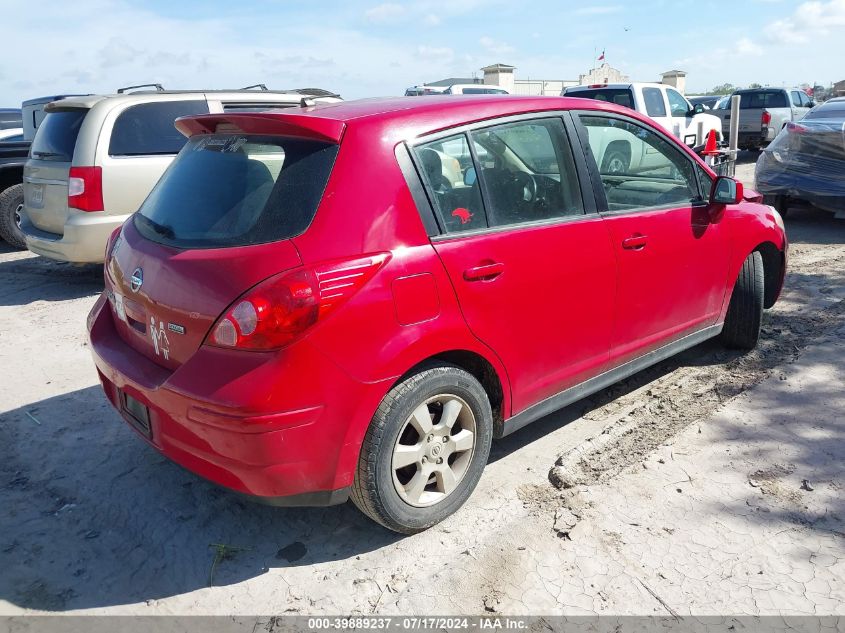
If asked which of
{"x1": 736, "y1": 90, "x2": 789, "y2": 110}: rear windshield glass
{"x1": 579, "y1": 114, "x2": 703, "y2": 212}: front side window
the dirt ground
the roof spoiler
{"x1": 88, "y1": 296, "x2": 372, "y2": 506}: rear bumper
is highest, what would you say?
{"x1": 736, "y1": 90, "x2": 789, "y2": 110}: rear windshield glass

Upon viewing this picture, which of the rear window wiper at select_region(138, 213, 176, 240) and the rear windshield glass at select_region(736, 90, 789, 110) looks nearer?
the rear window wiper at select_region(138, 213, 176, 240)

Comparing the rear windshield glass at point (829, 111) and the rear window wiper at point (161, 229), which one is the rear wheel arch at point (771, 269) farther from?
the rear windshield glass at point (829, 111)

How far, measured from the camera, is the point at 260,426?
8.05ft

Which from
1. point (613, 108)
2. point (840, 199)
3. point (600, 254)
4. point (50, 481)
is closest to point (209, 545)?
point (50, 481)

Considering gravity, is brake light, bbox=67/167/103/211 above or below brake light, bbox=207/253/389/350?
above

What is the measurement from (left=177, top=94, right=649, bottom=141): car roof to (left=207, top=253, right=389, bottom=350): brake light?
61 centimetres

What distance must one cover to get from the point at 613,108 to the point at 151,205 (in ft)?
7.96

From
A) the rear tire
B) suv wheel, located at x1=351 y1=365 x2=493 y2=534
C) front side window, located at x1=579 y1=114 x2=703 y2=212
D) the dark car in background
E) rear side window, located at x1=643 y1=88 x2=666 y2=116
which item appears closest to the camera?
suv wheel, located at x1=351 y1=365 x2=493 y2=534

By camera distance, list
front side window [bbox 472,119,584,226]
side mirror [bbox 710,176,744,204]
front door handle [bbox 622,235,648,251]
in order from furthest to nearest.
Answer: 1. side mirror [bbox 710,176,744,204]
2. front door handle [bbox 622,235,648,251]
3. front side window [bbox 472,119,584,226]

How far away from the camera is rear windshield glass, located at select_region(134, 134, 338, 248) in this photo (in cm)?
265

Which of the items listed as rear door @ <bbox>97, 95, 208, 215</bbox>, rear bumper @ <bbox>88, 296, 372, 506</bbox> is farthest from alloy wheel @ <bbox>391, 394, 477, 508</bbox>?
rear door @ <bbox>97, 95, 208, 215</bbox>

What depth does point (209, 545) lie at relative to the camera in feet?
9.77

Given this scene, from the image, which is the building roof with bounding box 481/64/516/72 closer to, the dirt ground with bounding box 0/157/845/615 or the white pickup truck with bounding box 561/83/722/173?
the white pickup truck with bounding box 561/83/722/173

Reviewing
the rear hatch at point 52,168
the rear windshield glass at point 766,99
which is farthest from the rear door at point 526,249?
the rear windshield glass at point 766,99
